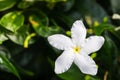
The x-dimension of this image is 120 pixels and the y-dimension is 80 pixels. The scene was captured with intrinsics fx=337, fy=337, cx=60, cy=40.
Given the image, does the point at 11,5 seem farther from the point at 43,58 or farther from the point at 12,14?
the point at 43,58

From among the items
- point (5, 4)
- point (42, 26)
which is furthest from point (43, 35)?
point (5, 4)

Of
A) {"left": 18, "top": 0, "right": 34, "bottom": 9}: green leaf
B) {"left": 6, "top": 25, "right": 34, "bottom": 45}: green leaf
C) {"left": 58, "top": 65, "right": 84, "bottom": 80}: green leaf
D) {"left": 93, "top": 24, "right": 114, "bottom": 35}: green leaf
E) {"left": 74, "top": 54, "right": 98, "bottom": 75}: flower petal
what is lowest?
{"left": 58, "top": 65, "right": 84, "bottom": 80}: green leaf

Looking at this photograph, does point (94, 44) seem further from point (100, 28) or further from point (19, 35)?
point (19, 35)

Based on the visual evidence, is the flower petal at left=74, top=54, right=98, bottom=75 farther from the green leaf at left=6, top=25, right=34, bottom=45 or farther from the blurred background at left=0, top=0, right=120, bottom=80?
the green leaf at left=6, top=25, right=34, bottom=45

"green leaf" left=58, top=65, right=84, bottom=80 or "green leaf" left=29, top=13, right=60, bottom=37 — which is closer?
"green leaf" left=58, top=65, right=84, bottom=80

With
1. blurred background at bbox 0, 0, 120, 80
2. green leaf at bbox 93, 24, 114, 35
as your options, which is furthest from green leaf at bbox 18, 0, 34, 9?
green leaf at bbox 93, 24, 114, 35

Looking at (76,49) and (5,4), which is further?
(5,4)

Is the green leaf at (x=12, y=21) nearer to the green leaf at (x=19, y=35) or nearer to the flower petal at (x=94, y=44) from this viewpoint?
the green leaf at (x=19, y=35)

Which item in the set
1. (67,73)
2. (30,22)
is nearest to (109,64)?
(67,73)

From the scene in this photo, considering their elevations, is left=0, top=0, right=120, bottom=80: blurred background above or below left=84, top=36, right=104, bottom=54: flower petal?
below
